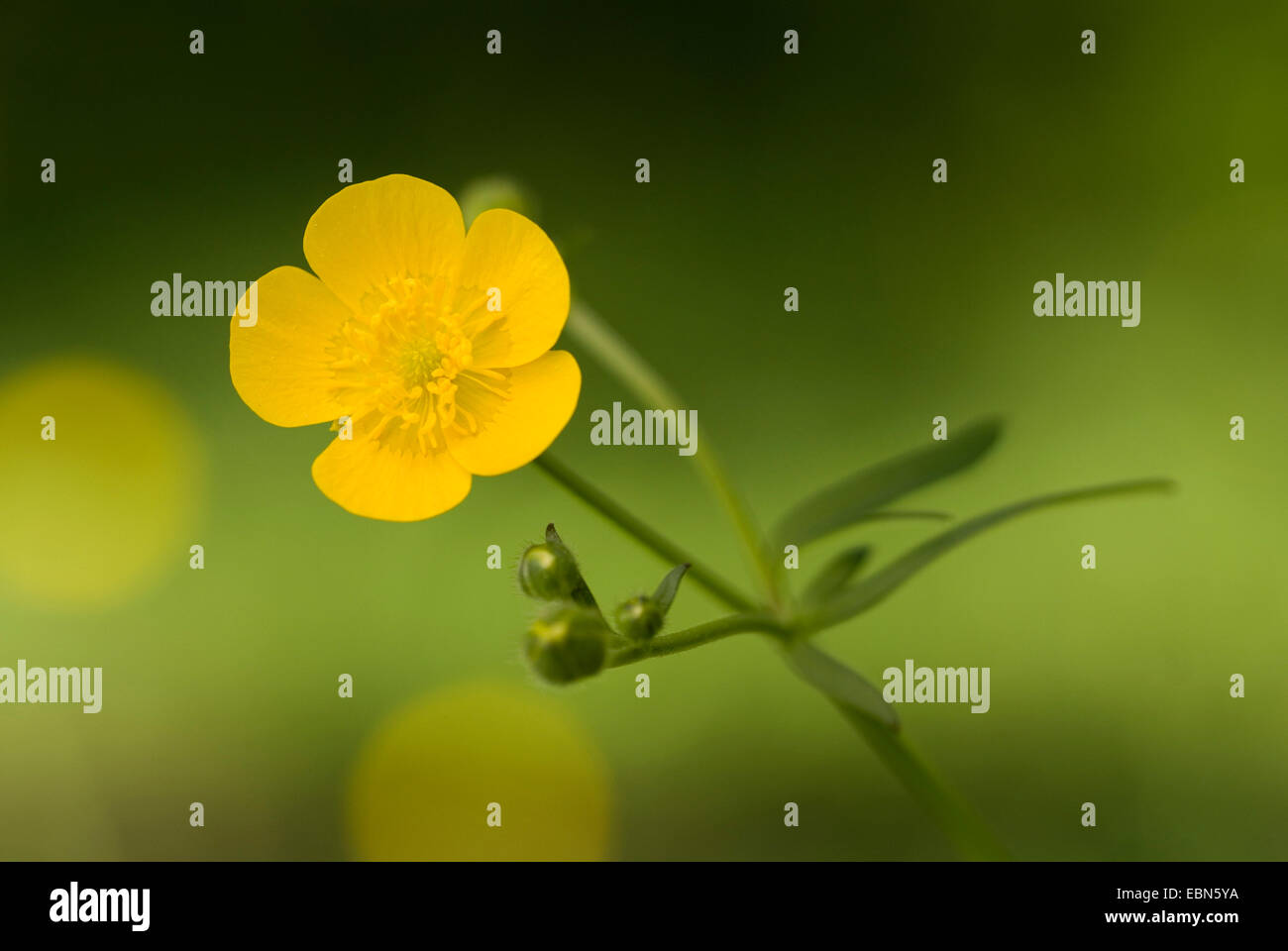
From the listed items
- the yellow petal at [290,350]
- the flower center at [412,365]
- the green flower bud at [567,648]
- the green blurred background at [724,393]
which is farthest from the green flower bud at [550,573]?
the green blurred background at [724,393]

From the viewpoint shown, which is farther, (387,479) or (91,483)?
(91,483)

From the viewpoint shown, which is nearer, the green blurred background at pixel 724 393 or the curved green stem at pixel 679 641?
the curved green stem at pixel 679 641

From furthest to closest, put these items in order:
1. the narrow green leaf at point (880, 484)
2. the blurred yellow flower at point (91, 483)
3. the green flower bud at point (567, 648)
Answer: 1. the blurred yellow flower at point (91, 483)
2. the narrow green leaf at point (880, 484)
3. the green flower bud at point (567, 648)

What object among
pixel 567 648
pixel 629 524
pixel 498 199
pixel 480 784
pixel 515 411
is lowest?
pixel 480 784

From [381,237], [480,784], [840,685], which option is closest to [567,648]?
[840,685]

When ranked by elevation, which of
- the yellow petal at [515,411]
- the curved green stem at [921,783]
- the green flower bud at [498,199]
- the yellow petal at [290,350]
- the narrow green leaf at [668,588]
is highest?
the green flower bud at [498,199]

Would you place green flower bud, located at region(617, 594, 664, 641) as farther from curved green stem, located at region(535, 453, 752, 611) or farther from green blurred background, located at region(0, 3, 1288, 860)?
green blurred background, located at region(0, 3, 1288, 860)

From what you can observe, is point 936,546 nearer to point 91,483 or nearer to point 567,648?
point 567,648

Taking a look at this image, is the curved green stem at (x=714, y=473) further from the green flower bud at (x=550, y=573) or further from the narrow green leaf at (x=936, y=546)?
the green flower bud at (x=550, y=573)
